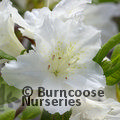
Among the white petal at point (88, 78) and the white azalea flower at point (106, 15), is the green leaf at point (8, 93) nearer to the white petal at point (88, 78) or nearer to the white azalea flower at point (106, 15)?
the white petal at point (88, 78)

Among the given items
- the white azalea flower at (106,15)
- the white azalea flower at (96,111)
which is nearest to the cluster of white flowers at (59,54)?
the white azalea flower at (96,111)

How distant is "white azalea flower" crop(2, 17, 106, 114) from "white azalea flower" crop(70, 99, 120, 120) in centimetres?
10

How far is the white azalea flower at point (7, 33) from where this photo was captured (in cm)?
60

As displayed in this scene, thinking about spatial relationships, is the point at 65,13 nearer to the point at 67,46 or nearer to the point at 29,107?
the point at 67,46

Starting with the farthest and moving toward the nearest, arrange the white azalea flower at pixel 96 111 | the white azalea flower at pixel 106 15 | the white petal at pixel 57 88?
the white azalea flower at pixel 106 15 < the white azalea flower at pixel 96 111 < the white petal at pixel 57 88

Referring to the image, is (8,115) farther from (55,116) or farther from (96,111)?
(96,111)

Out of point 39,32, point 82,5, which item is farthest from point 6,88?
point 82,5

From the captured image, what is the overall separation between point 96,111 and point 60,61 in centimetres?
18

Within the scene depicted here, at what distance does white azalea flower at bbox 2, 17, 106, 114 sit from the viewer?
57 cm

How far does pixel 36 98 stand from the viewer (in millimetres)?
664

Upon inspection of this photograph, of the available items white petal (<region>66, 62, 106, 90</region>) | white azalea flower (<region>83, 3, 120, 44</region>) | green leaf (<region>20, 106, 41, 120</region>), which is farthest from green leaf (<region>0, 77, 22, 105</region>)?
white azalea flower (<region>83, 3, 120, 44</region>)

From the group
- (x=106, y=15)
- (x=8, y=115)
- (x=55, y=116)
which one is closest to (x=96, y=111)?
(x=55, y=116)

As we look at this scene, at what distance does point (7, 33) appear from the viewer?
0.63m

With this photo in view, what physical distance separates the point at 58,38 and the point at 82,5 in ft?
0.44
